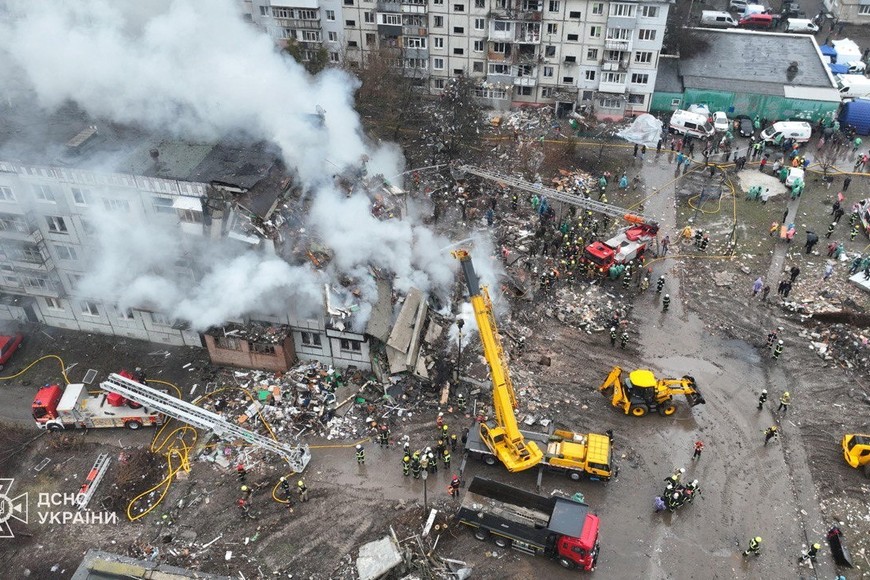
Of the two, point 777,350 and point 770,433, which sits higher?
point 777,350

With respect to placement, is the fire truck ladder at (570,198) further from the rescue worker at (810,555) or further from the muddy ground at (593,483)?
the rescue worker at (810,555)

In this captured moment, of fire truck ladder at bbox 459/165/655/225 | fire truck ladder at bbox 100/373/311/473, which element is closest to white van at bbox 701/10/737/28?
fire truck ladder at bbox 459/165/655/225

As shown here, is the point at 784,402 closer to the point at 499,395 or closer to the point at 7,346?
the point at 499,395

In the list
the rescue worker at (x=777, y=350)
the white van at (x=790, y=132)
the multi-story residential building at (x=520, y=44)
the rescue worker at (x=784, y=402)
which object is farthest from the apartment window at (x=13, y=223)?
the white van at (x=790, y=132)

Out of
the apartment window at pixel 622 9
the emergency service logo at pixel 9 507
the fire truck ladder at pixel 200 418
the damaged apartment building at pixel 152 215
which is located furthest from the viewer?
the apartment window at pixel 622 9

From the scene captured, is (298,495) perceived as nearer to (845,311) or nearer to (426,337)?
(426,337)

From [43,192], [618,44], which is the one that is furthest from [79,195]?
[618,44]
